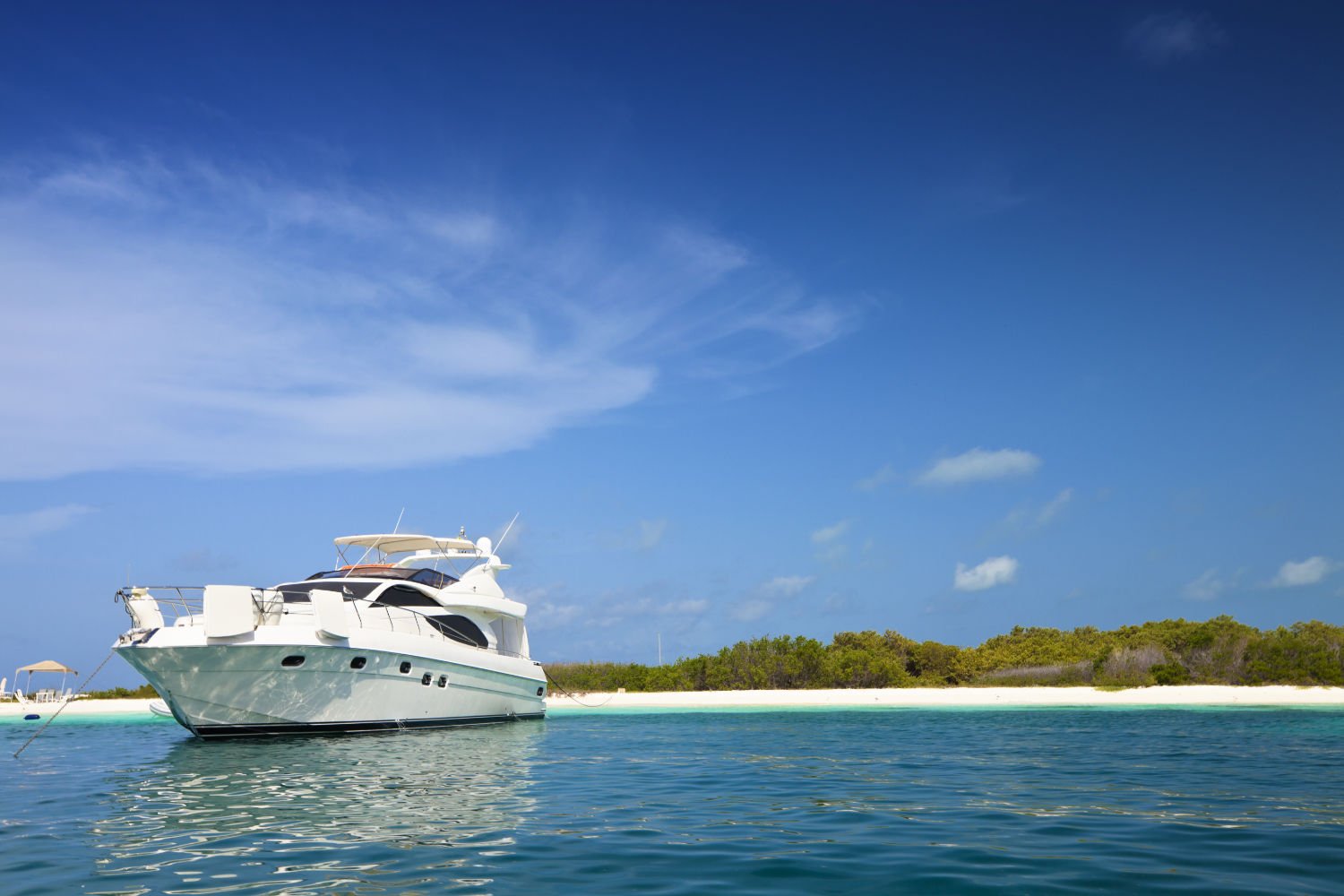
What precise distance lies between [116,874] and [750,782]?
7.07 m

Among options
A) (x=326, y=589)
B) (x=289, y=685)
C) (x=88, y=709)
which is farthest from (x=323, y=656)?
(x=88, y=709)

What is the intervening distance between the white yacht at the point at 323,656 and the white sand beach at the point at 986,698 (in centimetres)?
1574

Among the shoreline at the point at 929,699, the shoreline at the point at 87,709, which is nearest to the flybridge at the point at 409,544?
the shoreline at the point at 929,699

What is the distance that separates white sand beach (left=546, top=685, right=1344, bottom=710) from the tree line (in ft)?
8.70

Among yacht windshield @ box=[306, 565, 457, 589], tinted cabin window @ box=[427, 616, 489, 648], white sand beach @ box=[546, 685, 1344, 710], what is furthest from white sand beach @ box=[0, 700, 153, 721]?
tinted cabin window @ box=[427, 616, 489, 648]

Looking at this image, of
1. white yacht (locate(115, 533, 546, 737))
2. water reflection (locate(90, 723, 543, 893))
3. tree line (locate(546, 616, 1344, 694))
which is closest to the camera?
water reflection (locate(90, 723, 543, 893))

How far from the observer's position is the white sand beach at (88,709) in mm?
37531

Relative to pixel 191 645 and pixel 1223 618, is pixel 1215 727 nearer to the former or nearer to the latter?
pixel 191 645

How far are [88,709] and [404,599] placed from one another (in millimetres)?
28755

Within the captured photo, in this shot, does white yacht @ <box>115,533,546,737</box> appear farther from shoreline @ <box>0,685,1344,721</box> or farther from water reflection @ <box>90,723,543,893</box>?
shoreline @ <box>0,685,1344,721</box>

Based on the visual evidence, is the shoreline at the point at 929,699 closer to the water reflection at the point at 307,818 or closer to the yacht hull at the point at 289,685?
the yacht hull at the point at 289,685

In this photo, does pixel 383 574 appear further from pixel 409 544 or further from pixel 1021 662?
pixel 1021 662

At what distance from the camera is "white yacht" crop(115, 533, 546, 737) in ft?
52.9

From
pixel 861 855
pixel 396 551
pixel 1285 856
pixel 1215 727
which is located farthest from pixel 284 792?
pixel 1215 727
